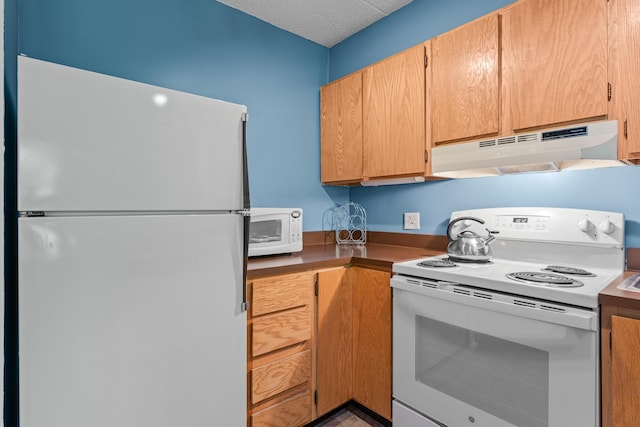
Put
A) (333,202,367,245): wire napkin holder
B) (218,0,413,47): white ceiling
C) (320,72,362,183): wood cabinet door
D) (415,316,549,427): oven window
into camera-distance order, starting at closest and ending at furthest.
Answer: (415,316,549,427): oven window < (218,0,413,47): white ceiling < (320,72,362,183): wood cabinet door < (333,202,367,245): wire napkin holder

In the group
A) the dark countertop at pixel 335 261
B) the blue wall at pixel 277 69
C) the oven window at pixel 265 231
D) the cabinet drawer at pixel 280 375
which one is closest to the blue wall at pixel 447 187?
the blue wall at pixel 277 69

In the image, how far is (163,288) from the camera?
1.19 m

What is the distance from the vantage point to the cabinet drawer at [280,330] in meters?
1.52

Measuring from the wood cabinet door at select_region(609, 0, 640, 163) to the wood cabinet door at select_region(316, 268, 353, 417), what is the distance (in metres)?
1.33

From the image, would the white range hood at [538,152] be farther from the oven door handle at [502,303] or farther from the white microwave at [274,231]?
the white microwave at [274,231]

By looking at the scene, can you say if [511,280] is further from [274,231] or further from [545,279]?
[274,231]

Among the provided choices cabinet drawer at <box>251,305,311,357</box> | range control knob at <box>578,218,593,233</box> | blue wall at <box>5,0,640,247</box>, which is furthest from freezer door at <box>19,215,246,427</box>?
range control knob at <box>578,218,593,233</box>

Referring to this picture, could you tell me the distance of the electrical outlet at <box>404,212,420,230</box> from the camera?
88.1 inches

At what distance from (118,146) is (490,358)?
5.13 ft

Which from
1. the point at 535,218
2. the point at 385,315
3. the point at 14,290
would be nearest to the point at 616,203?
the point at 535,218

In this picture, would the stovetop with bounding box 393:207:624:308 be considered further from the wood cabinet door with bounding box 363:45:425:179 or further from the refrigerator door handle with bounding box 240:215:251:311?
the refrigerator door handle with bounding box 240:215:251:311

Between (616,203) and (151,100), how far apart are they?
77.3 inches

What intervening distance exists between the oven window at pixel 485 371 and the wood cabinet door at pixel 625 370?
0.18 meters

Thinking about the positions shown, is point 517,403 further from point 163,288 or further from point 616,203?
point 163,288
